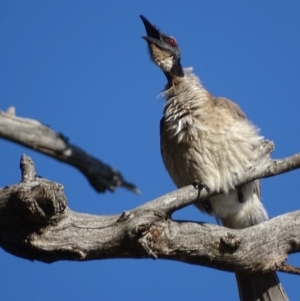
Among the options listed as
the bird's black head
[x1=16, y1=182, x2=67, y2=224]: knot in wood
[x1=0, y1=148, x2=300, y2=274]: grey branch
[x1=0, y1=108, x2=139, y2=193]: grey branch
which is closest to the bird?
the bird's black head

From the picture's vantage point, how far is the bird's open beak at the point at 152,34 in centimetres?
646

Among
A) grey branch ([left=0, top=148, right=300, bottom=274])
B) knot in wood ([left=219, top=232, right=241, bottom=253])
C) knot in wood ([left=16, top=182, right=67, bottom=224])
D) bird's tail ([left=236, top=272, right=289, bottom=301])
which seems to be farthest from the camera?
bird's tail ([left=236, top=272, right=289, bottom=301])

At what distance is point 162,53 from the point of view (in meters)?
6.53

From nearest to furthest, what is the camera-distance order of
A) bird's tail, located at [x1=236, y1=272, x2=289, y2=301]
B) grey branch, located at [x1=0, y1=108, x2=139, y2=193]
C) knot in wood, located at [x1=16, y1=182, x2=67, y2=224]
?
grey branch, located at [x1=0, y1=108, x2=139, y2=193], knot in wood, located at [x1=16, y1=182, x2=67, y2=224], bird's tail, located at [x1=236, y1=272, x2=289, y2=301]

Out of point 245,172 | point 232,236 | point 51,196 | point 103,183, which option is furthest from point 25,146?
point 245,172

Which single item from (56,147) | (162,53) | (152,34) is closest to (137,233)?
(56,147)

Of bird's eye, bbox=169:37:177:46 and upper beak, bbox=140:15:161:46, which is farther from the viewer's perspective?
bird's eye, bbox=169:37:177:46

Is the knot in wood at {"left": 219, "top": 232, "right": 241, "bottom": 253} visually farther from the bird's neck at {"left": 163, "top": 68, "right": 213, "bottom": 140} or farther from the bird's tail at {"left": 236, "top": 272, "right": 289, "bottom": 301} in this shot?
the bird's neck at {"left": 163, "top": 68, "right": 213, "bottom": 140}

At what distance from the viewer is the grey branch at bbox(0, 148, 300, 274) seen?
432cm

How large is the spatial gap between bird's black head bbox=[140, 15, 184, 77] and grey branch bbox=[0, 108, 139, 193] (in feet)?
12.1

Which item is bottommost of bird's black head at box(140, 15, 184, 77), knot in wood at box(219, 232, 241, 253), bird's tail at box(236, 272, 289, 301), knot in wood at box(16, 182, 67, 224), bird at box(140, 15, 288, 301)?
bird's tail at box(236, 272, 289, 301)

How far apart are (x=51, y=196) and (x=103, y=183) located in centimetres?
140

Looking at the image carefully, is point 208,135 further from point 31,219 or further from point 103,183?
point 103,183

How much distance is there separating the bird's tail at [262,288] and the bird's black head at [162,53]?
206 cm
